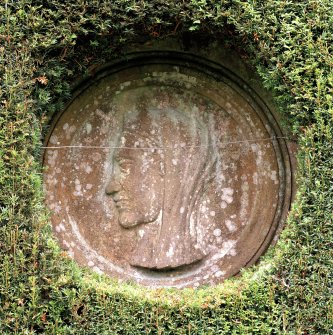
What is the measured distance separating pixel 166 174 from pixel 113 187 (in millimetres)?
379

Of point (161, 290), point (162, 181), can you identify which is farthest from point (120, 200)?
point (161, 290)

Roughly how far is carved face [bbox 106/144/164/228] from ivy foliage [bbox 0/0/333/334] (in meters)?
0.55

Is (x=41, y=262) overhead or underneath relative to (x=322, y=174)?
underneath

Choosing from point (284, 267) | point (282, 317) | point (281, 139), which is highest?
point (281, 139)

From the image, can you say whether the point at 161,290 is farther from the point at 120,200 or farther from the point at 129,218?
the point at 120,200

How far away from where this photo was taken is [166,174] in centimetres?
538

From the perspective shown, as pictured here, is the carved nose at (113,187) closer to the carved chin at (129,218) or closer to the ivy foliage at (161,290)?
the carved chin at (129,218)

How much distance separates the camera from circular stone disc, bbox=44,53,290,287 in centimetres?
530

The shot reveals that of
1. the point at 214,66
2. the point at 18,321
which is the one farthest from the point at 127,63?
the point at 18,321

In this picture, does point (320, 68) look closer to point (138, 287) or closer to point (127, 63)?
point (127, 63)

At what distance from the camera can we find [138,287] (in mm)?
5039

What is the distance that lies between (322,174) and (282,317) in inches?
35.3

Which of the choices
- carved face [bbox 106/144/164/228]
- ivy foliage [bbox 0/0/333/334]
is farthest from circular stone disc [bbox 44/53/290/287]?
ivy foliage [bbox 0/0/333/334]

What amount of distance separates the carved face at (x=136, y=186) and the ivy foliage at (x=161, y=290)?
551mm
